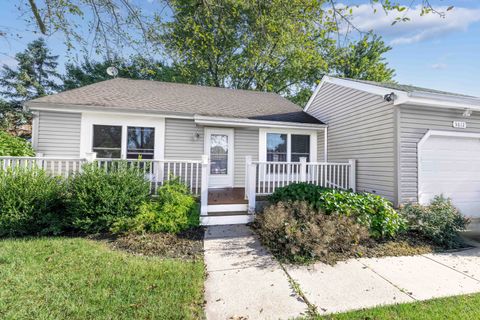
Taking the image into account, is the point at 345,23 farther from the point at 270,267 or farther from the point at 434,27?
the point at 270,267

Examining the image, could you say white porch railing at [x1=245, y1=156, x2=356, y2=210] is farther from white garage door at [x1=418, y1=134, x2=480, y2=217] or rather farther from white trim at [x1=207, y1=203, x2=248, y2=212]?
white garage door at [x1=418, y1=134, x2=480, y2=217]

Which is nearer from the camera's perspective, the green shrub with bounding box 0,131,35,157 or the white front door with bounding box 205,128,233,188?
the green shrub with bounding box 0,131,35,157

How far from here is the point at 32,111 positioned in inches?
259

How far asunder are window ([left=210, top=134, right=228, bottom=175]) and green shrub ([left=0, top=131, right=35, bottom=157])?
503cm

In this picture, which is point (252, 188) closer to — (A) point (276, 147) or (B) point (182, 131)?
(A) point (276, 147)

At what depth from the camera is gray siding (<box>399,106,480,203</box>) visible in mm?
5770

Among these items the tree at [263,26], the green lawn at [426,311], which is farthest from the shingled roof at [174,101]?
the green lawn at [426,311]

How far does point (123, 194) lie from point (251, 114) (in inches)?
204

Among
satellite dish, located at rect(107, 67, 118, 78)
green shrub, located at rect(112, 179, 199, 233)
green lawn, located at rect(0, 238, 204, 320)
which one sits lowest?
green lawn, located at rect(0, 238, 204, 320)

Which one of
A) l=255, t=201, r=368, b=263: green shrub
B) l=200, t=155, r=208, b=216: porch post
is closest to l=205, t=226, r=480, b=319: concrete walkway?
l=255, t=201, r=368, b=263: green shrub

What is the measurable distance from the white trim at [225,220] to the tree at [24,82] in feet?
72.6

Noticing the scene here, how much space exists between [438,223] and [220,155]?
614 centimetres

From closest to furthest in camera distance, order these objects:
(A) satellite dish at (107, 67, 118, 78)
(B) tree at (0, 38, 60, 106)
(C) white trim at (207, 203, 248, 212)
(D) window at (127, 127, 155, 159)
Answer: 1. (C) white trim at (207, 203, 248, 212)
2. (D) window at (127, 127, 155, 159)
3. (A) satellite dish at (107, 67, 118, 78)
4. (B) tree at (0, 38, 60, 106)

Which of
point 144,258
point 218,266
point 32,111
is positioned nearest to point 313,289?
point 218,266
